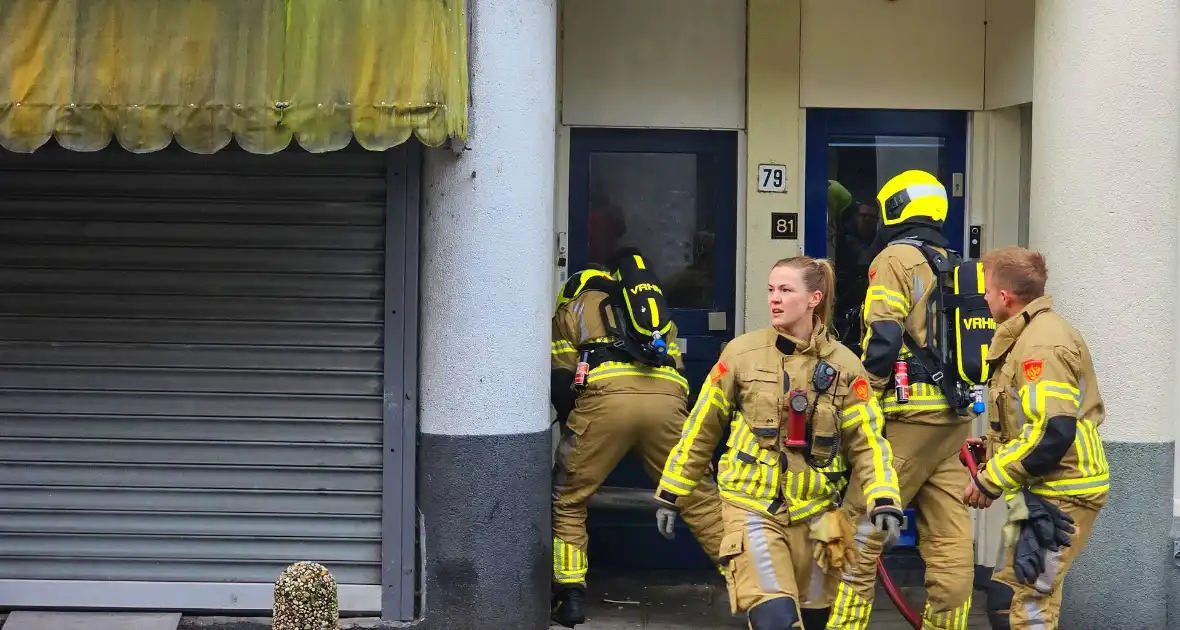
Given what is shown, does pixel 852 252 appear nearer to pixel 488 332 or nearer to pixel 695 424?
pixel 488 332

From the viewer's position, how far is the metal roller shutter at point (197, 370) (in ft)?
20.7

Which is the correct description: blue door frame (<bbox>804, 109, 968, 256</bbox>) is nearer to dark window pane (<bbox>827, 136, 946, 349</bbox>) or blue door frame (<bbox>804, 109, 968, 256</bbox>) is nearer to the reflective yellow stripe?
dark window pane (<bbox>827, 136, 946, 349</bbox>)

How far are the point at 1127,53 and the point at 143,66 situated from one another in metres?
4.36

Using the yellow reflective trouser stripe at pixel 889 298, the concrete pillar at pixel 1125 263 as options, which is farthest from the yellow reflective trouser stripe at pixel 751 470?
the concrete pillar at pixel 1125 263

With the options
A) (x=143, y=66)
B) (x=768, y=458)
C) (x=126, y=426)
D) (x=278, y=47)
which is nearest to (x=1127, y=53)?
(x=768, y=458)

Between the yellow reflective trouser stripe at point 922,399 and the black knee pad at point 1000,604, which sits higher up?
the yellow reflective trouser stripe at point 922,399

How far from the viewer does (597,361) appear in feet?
22.5

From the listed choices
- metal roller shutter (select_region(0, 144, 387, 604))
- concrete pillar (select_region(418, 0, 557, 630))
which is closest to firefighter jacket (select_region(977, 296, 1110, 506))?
concrete pillar (select_region(418, 0, 557, 630))

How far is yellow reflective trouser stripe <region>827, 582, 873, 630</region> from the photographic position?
582cm

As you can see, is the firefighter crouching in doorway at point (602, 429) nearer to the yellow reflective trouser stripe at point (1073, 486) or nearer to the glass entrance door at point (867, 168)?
the glass entrance door at point (867, 168)

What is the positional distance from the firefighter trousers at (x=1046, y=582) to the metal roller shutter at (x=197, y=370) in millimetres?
2813

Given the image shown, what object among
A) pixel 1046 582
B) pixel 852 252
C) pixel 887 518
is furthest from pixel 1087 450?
pixel 852 252

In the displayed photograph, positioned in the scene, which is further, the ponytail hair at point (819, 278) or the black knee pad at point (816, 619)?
the black knee pad at point (816, 619)

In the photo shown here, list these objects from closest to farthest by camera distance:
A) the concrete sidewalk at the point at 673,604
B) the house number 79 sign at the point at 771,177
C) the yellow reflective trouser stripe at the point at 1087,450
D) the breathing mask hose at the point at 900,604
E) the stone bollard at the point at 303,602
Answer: the stone bollard at the point at 303,602
the yellow reflective trouser stripe at the point at 1087,450
the breathing mask hose at the point at 900,604
the concrete sidewalk at the point at 673,604
the house number 79 sign at the point at 771,177
